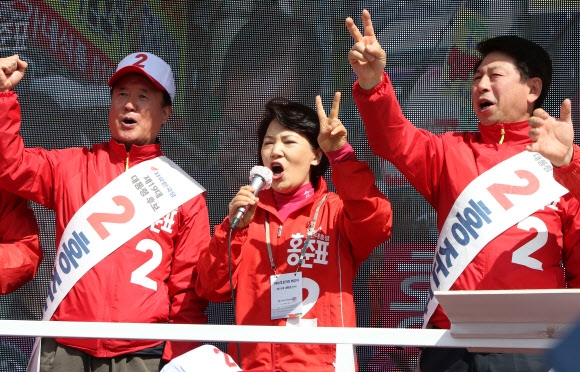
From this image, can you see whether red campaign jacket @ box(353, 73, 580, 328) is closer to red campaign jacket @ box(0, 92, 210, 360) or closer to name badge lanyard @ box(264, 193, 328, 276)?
name badge lanyard @ box(264, 193, 328, 276)

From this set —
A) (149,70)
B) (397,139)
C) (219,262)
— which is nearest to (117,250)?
(219,262)

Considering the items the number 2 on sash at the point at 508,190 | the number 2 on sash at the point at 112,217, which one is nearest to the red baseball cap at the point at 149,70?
the number 2 on sash at the point at 112,217

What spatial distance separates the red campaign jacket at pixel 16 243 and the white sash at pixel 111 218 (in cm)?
17

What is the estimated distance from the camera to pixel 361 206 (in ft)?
10.3

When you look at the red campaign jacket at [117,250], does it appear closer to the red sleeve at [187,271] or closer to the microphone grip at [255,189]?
the red sleeve at [187,271]

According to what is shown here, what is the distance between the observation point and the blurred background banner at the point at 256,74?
3928mm

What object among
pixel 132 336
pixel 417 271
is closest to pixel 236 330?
pixel 132 336

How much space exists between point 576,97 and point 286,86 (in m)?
1.27

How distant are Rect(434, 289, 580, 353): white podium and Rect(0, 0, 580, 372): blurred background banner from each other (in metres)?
1.53

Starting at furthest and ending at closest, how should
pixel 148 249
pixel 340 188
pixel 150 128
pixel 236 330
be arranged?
pixel 150 128 < pixel 148 249 < pixel 340 188 < pixel 236 330

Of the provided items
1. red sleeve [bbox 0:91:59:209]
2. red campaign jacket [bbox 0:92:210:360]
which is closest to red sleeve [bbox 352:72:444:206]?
red campaign jacket [bbox 0:92:210:360]

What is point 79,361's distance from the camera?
3234mm

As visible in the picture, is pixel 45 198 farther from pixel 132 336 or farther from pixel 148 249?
pixel 132 336

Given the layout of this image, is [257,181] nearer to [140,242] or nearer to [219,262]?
[219,262]
